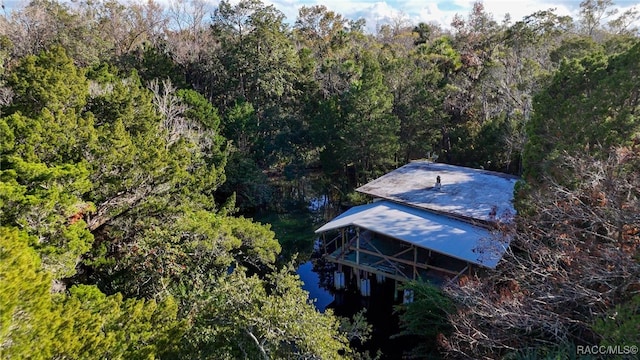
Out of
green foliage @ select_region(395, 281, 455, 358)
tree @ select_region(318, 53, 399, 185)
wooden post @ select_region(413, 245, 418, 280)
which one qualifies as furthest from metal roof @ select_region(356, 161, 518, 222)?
green foliage @ select_region(395, 281, 455, 358)

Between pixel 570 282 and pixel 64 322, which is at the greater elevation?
pixel 64 322

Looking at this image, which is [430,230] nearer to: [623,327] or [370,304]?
[370,304]

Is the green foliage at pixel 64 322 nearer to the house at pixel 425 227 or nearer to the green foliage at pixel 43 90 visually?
the green foliage at pixel 43 90

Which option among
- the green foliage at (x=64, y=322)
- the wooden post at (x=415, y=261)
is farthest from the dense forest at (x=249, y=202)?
the wooden post at (x=415, y=261)

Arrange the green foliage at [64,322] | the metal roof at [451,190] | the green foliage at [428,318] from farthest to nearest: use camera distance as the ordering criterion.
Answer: the metal roof at [451,190], the green foliage at [428,318], the green foliage at [64,322]

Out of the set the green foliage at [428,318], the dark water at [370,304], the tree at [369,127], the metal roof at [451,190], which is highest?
the tree at [369,127]

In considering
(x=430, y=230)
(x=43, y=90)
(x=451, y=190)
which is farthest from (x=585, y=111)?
(x=43, y=90)

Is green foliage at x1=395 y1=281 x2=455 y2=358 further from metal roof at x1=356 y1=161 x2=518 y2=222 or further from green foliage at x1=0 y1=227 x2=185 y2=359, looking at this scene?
green foliage at x1=0 y1=227 x2=185 y2=359
